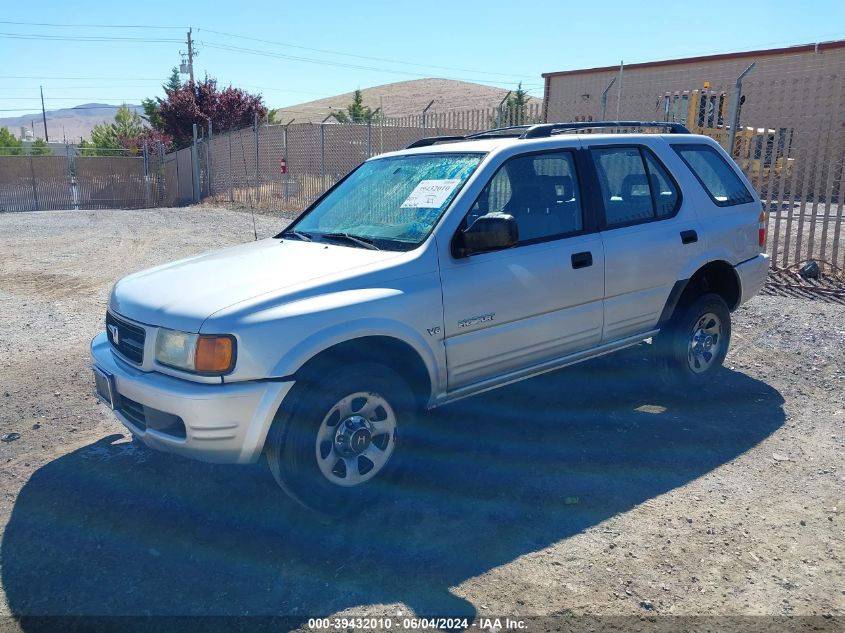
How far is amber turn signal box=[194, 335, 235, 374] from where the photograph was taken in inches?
→ 128

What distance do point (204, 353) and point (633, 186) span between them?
3164mm

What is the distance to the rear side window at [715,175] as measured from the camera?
5.40 m

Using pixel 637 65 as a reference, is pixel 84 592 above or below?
below

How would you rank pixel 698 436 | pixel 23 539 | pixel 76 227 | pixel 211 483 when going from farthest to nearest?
pixel 76 227 → pixel 698 436 → pixel 211 483 → pixel 23 539

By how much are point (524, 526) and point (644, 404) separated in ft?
6.67

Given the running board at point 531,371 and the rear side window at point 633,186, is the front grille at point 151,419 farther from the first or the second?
the rear side window at point 633,186

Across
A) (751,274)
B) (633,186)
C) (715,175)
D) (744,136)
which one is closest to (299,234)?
(633,186)

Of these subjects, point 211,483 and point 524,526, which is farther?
point 211,483

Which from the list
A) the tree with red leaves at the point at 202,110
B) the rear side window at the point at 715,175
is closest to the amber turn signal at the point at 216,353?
the rear side window at the point at 715,175

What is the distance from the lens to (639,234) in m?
4.82

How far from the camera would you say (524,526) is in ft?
12.1

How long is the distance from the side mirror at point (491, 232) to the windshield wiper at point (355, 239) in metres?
0.52

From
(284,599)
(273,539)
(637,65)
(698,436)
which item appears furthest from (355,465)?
(637,65)

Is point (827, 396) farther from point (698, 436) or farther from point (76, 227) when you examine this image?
point (76, 227)
